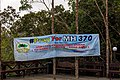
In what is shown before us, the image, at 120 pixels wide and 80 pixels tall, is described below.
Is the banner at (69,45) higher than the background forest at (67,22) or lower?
lower

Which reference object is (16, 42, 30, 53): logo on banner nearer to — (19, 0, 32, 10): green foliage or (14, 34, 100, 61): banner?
(14, 34, 100, 61): banner

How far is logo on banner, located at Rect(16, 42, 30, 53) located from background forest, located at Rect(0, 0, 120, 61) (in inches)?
159

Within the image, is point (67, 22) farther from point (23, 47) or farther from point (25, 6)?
point (23, 47)

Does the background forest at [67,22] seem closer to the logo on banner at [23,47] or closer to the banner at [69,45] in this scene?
the banner at [69,45]

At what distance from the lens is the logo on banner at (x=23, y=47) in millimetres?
13027

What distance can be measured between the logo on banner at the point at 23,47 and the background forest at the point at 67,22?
403cm

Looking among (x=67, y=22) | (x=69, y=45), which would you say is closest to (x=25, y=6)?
(x=67, y=22)

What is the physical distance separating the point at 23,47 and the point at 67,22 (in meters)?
6.81

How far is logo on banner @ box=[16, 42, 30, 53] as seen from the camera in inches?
513

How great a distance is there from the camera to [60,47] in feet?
40.6

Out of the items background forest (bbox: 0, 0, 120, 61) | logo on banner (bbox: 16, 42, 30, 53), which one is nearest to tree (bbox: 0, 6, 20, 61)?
background forest (bbox: 0, 0, 120, 61)

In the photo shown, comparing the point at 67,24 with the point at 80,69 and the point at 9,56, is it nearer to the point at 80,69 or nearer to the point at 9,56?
the point at 80,69

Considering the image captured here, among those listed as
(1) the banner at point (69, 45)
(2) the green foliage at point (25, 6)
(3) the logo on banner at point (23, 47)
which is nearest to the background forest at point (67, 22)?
(2) the green foliage at point (25, 6)

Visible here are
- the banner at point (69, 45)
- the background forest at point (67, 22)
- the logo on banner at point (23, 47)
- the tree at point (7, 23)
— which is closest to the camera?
the banner at point (69, 45)
